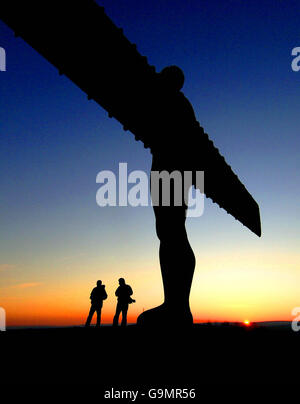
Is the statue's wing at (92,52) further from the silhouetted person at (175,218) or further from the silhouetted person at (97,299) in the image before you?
the silhouetted person at (97,299)

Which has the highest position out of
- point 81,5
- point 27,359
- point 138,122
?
point 81,5

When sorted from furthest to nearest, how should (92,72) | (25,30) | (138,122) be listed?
(138,122)
(92,72)
(25,30)

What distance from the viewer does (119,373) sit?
2260mm

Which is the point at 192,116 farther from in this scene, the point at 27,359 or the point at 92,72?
the point at 27,359

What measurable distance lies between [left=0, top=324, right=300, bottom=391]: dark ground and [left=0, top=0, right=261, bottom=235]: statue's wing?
83.8 inches

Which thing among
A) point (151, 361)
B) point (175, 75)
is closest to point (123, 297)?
point (175, 75)

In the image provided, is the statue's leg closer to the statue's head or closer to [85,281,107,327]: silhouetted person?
the statue's head

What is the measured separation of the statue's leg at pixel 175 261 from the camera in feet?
12.1

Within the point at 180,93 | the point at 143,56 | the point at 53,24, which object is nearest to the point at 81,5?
the point at 53,24

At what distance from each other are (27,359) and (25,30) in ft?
8.44

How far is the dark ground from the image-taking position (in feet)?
7.14

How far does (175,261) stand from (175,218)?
53 cm

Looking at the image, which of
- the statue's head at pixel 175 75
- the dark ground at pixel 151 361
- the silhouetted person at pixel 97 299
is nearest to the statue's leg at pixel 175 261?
the dark ground at pixel 151 361
